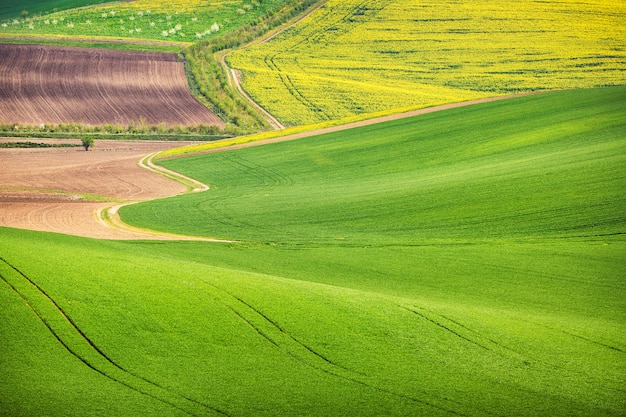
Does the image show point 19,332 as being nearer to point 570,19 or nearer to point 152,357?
point 152,357

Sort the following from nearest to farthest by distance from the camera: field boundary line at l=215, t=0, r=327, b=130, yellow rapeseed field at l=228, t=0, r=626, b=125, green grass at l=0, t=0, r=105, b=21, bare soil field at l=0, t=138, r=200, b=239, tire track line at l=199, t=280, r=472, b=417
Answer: tire track line at l=199, t=280, r=472, b=417 → bare soil field at l=0, t=138, r=200, b=239 → field boundary line at l=215, t=0, r=327, b=130 → yellow rapeseed field at l=228, t=0, r=626, b=125 → green grass at l=0, t=0, r=105, b=21

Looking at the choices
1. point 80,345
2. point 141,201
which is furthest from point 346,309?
point 141,201

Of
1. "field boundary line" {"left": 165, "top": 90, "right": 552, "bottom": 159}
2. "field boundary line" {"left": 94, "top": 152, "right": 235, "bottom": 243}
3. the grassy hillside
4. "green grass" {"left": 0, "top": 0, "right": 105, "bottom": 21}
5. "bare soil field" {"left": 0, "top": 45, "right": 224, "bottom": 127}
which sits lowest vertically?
"field boundary line" {"left": 94, "top": 152, "right": 235, "bottom": 243}

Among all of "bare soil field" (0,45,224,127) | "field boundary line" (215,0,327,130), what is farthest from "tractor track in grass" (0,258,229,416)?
"bare soil field" (0,45,224,127)

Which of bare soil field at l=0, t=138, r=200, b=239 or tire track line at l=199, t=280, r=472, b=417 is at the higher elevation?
tire track line at l=199, t=280, r=472, b=417

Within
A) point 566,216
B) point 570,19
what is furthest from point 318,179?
point 570,19

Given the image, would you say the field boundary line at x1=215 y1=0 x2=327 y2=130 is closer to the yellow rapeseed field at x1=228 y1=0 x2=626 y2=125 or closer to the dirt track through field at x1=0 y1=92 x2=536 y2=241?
the yellow rapeseed field at x1=228 y1=0 x2=626 y2=125

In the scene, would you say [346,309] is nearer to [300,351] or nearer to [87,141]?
[300,351]
